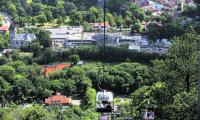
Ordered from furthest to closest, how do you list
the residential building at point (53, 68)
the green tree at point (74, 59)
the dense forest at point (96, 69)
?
the green tree at point (74, 59) < the residential building at point (53, 68) < the dense forest at point (96, 69)

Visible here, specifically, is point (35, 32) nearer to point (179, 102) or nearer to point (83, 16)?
point (83, 16)

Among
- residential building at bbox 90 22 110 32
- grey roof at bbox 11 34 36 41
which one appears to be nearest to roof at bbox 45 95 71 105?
grey roof at bbox 11 34 36 41

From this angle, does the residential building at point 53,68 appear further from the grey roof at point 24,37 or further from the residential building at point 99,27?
the residential building at point 99,27

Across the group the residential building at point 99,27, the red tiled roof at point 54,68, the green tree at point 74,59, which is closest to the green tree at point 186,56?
the red tiled roof at point 54,68

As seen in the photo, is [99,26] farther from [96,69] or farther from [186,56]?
[186,56]

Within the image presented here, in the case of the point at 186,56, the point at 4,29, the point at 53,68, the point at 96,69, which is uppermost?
the point at 186,56

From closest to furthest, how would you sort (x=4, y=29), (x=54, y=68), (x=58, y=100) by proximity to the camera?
1. (x=58, y=100)
2. (x=54, y=68)
3. (x=4, y=29)

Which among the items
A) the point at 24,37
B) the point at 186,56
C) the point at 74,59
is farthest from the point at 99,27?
the point at 186,56
